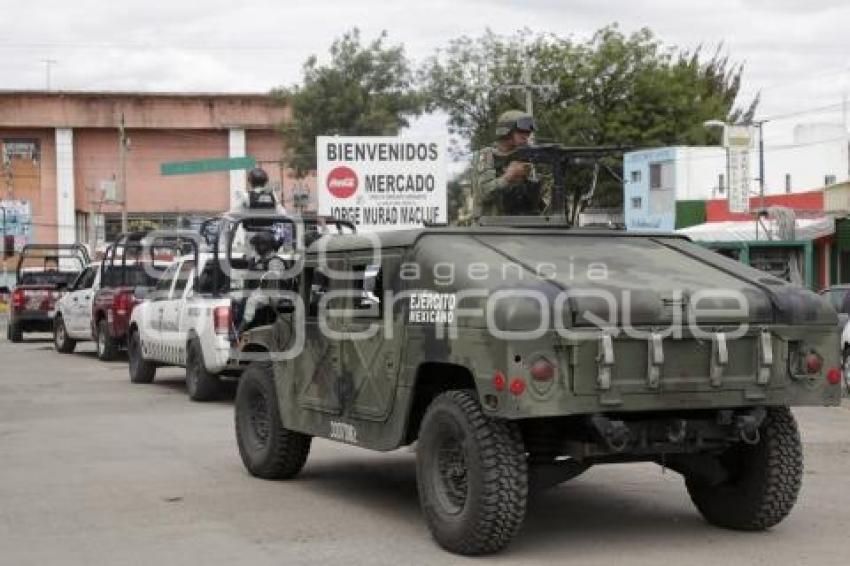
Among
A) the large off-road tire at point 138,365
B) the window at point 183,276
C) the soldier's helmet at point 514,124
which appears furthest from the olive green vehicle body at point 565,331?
the large off-road tire at point 138,365

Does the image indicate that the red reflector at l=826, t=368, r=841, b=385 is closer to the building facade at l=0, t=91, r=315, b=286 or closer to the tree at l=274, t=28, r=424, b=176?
the tree at l=274, t=28, r=424, b=176

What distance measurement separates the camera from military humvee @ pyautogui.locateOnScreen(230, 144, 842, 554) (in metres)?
6.77

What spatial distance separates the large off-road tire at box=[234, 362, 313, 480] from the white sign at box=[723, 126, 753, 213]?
36655 millimetres

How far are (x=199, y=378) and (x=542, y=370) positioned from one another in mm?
9551

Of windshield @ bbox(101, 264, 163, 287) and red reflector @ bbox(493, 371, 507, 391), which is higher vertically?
windshield @ bbox(101, 264, 163, 287)

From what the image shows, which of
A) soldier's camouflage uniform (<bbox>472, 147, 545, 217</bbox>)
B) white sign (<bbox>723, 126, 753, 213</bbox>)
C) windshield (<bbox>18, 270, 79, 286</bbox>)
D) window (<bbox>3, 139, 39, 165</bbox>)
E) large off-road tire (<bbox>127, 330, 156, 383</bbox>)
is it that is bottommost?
large off-road tire (<bbox>127, 330, 156, 383</bbox>)

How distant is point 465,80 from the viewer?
5828 cm

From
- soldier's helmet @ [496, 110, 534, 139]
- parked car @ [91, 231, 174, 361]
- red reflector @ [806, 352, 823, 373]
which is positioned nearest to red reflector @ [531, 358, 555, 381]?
red reflector @ [806, 352, 823, 373]

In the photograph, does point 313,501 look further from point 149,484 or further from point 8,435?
point 8,435

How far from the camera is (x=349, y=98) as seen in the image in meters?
52.2

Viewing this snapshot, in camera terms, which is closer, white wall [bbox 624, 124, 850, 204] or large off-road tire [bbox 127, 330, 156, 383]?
large off-road tire [bbox 127, 330, 156, 383]

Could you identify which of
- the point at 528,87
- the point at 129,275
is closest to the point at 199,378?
the point at 129,275

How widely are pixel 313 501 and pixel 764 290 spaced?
11.1ft

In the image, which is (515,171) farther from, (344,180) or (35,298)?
(35,298)
